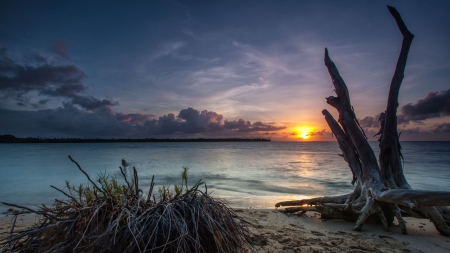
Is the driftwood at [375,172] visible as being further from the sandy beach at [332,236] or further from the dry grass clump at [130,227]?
the dry grass clump at [130,227]

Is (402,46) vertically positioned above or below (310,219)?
above

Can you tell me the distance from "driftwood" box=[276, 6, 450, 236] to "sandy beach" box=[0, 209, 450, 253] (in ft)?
0.71

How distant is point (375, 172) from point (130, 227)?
199 inches

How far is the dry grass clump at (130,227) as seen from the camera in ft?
7.08

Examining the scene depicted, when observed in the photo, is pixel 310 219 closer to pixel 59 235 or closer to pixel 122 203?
pixel 122 203

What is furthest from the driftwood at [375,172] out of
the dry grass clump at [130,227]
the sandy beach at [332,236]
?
the dry grass clump at [130,227]

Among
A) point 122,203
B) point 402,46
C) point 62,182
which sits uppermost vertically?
point 402,46

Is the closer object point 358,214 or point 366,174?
point 358,214

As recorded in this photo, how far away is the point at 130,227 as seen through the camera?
2244 millimetres

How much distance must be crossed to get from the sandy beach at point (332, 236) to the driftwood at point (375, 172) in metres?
0.22

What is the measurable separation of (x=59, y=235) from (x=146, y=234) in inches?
32.0

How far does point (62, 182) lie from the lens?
43.8 feet

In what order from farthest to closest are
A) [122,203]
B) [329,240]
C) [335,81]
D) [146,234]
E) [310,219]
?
[335,81]
[310,219]
[329,240]
[122,203]
[146,234]

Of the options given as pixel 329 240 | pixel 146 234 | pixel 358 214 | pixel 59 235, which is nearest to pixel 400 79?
pixel 358 214
